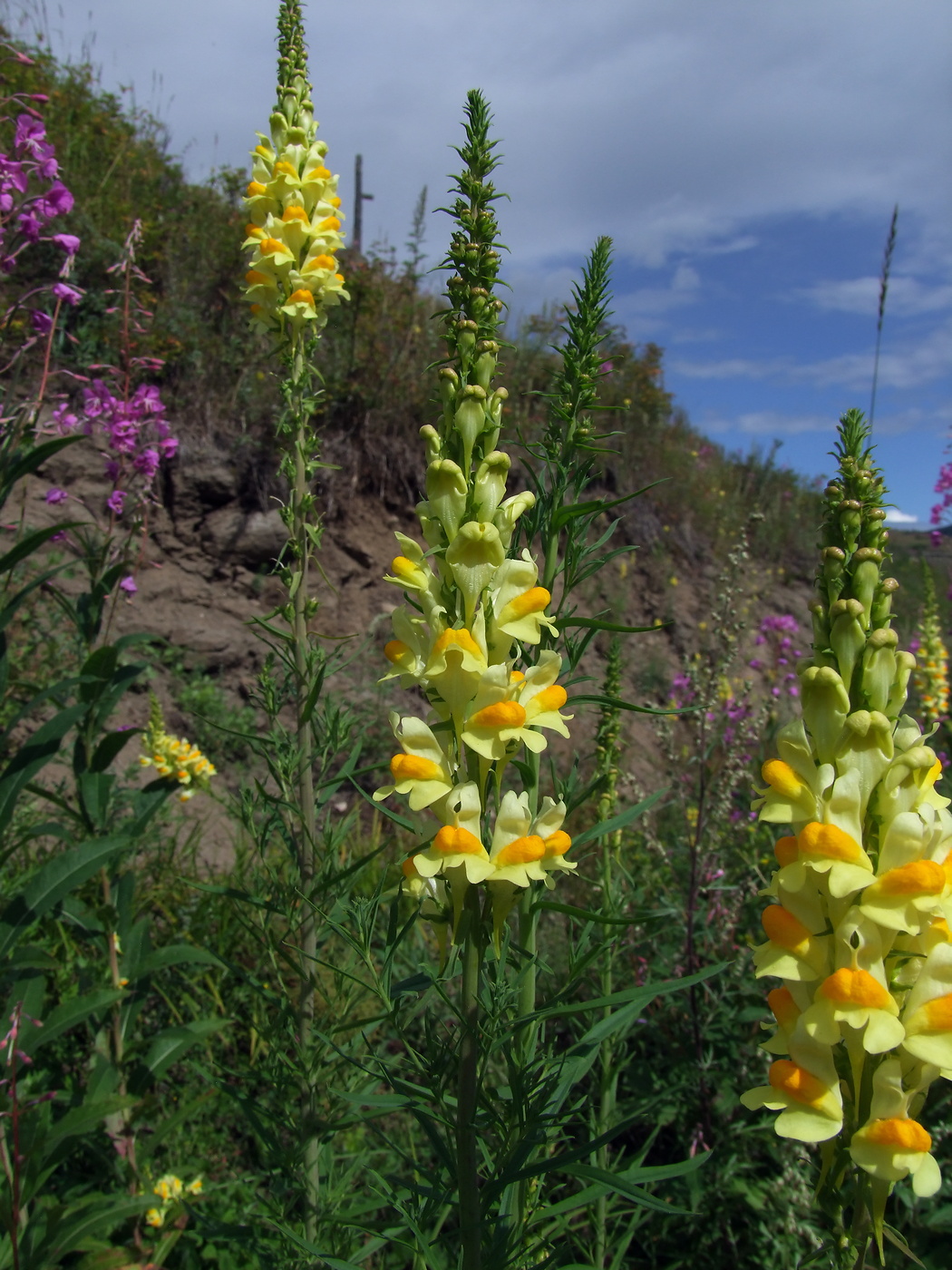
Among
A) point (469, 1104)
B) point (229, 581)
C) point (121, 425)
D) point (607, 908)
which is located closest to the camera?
point (469, 1104)

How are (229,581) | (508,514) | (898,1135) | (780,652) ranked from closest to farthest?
(898,1135) < (508,514) < (229,581) < (780,652)

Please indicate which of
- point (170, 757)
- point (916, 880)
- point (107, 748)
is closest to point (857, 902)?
point (916, 880)

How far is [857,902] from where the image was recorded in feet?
3.80

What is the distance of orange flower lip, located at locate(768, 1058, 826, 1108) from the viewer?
1117 millimetres

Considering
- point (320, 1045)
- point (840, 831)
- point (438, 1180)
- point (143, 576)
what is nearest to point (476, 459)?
point (840, 831)

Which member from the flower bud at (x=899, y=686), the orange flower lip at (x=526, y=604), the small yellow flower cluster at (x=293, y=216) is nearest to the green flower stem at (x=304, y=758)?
the small yellow flower cluster at (x=293, y=216)

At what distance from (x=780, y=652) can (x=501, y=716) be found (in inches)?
277

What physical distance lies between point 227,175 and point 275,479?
3.67 meters

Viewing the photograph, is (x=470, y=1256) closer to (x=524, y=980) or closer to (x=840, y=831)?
(x=524, y=980)

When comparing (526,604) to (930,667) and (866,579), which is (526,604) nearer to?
(866,579)

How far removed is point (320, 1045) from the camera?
6.65 ft

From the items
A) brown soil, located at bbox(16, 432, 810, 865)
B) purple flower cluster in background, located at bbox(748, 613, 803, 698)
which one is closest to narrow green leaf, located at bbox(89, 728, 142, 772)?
brown soil, located at bbox(16, 432, 810, 865)

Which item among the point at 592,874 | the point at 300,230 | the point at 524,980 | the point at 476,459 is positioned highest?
the point at 300,230

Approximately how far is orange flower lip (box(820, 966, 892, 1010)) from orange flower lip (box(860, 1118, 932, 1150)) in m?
0.15
